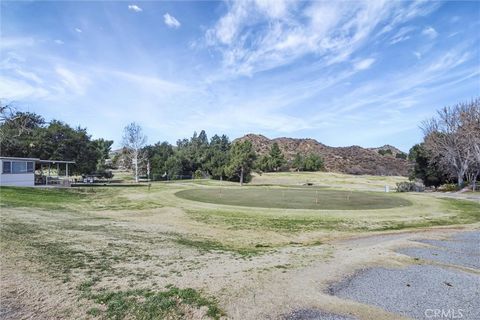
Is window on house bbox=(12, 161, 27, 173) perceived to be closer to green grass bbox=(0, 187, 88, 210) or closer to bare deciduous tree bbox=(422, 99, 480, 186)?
green grass bbox=(0, 187, 88, 210)

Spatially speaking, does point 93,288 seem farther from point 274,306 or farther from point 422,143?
point 422,143

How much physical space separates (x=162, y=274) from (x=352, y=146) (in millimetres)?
141800

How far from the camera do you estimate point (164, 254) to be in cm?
916

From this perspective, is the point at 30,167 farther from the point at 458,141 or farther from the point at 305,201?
the point at 458,141

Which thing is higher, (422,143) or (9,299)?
(422,143)

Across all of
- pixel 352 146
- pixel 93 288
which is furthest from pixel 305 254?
pixel 352 146

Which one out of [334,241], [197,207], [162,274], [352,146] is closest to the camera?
[162,274]

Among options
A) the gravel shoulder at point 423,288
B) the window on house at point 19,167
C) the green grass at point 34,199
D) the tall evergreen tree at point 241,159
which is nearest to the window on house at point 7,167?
the window on house at point 19,167

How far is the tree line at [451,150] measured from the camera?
37750mm

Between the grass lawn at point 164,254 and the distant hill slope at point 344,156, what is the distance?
84.2 metres

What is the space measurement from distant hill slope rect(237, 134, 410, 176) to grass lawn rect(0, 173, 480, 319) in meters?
84.2

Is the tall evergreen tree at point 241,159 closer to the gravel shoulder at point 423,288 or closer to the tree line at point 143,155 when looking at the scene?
the tree line at point 143,155

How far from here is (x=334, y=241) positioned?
12.2 m

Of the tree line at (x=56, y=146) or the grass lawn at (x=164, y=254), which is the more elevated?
the tree line at (x=56, y=146)
